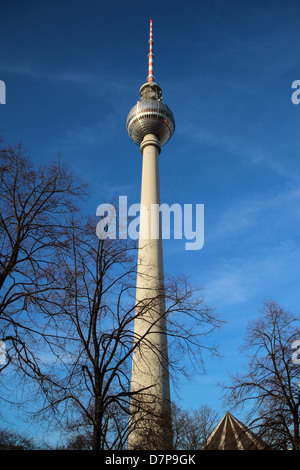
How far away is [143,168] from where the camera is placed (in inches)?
1740

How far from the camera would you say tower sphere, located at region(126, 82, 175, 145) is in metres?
48.4

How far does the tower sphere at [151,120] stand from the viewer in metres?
48.4

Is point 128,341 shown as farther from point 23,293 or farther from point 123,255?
point 23,293

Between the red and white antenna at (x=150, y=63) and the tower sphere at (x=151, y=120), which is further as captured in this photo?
the red and white antenna at (x=150, y=63)

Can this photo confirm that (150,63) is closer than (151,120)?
No

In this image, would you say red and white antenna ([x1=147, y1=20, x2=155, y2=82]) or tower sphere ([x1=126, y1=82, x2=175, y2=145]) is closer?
tower sphere ([x1=126, y1=82, x2=175, y2=145])

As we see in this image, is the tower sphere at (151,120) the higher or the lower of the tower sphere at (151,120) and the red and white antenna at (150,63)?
the lower

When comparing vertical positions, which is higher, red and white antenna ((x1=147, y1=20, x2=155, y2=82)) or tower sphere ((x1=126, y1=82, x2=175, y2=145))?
red and white antenna ((x1=147, y1=20, x2=155, y2=82))

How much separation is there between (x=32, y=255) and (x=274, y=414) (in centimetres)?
1133

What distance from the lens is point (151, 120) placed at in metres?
48.4

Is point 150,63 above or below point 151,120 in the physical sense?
above
